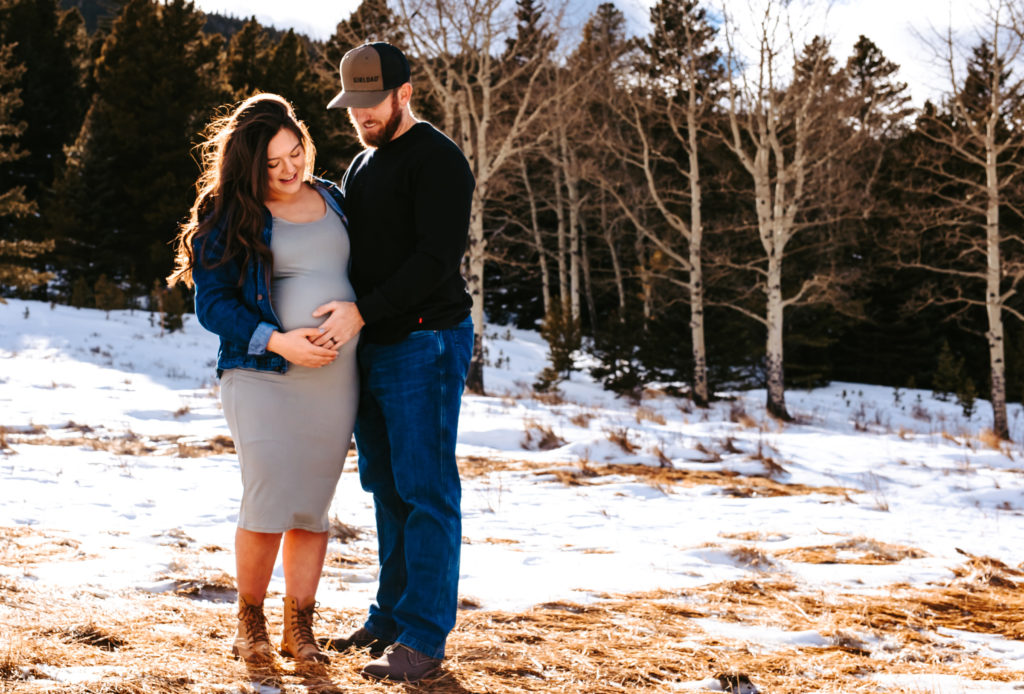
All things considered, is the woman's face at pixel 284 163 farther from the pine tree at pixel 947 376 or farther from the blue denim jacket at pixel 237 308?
the pine tree at pixel 947 376

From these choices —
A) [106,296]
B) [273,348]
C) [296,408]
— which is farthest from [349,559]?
[106,296]

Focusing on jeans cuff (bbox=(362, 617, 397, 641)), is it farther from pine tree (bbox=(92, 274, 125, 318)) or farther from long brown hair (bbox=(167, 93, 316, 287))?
pine tree (bbox=(92, 274, 125, 318))

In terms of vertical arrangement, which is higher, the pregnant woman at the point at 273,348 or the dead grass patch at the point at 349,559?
the pregnant woman at the point at 273,348

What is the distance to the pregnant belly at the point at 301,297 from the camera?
2666 millimetres

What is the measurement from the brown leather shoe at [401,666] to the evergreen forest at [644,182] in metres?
12.0

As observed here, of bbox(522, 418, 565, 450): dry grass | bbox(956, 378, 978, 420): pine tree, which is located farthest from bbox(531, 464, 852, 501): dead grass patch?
bbox(956, 378, 978, 420): pine tree

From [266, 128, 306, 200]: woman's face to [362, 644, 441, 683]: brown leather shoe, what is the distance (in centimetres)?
151

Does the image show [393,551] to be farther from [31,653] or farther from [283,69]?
[283,69]

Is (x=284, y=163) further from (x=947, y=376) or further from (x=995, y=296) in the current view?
(x=947, y=376)

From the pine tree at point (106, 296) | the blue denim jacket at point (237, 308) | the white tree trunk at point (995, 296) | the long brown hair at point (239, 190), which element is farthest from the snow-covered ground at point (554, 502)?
the pine tree at point (106, 296)

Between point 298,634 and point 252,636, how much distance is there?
142 mm

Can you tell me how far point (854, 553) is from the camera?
4629 mm

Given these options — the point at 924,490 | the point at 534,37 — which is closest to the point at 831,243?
the point at 534,37

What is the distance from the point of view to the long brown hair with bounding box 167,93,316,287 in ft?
8.56
